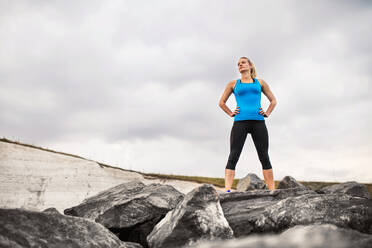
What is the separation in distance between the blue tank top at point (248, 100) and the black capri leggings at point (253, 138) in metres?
0.10

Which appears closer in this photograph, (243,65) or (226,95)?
(243,65)

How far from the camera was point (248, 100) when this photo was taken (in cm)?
694

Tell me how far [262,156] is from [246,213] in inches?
70.2

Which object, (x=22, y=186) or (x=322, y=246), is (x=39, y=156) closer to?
(x=22, y=186)

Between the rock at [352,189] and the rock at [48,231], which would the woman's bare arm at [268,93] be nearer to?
the rock at [352,189]

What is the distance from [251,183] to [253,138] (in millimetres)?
4709

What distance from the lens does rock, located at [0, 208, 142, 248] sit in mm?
3482

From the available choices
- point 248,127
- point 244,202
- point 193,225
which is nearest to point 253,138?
point 248,127

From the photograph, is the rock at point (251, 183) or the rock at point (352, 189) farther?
the rock at point (251, 183)

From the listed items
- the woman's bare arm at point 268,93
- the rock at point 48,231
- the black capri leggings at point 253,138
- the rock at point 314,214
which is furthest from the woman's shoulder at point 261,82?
the rock at point 48,231

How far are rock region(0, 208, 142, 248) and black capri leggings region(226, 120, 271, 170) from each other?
3228 millimetres

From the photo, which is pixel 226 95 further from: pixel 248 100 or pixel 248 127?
pixel 248 127

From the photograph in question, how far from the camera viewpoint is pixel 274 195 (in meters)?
6.03

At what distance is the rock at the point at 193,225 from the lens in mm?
4207
